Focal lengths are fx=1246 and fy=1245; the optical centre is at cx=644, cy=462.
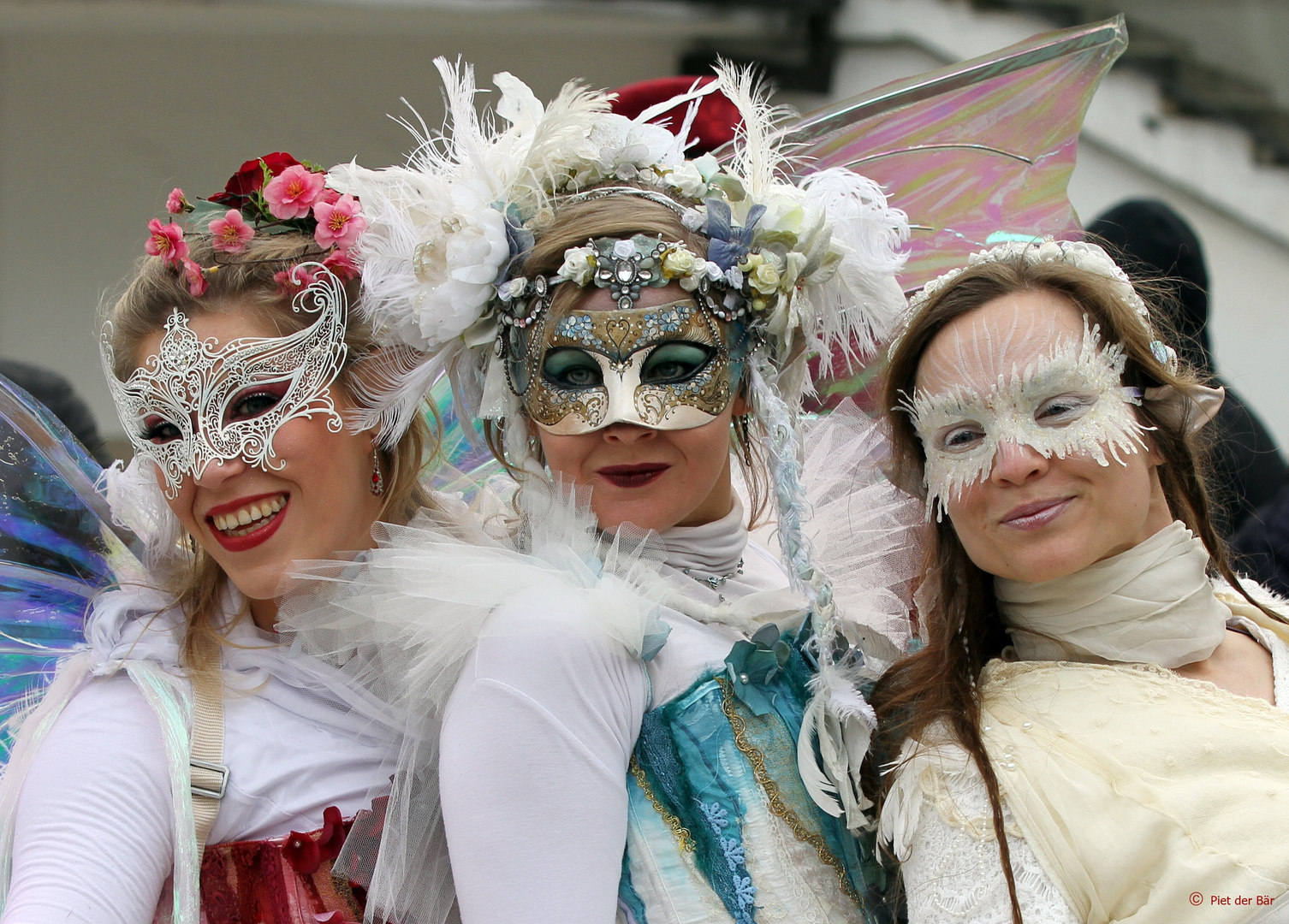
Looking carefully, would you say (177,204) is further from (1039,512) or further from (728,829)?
(1039,512)

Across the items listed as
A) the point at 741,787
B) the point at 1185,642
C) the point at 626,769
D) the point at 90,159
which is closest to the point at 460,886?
the point at 626,769

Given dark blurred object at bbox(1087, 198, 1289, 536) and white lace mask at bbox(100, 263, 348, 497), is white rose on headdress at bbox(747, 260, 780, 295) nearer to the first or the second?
white lace mask at bbox(100, 263, 348, 497)

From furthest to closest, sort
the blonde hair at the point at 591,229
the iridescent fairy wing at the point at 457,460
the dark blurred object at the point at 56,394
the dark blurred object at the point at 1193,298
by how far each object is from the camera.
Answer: the dark blurred object at the point at 56,394 → the dark blurred object at the point at 1193,298 → the iridescent fairy wing at the point at 457,460 → the blonde hair at the point at 591,229

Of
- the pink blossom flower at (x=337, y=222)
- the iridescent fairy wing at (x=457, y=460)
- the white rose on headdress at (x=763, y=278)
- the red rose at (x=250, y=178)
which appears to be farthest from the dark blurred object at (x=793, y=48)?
the white rose on headdress at (x=763, y=278)

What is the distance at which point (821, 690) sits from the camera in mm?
1970

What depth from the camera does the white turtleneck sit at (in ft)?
5.61

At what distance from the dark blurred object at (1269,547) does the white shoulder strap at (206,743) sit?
2425 mm

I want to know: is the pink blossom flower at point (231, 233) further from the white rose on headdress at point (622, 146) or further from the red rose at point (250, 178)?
the white rose on headdress at point (622, 146)

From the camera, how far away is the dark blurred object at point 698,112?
123 inches

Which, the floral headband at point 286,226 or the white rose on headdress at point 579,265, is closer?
the white rose on headdress at point 579,265

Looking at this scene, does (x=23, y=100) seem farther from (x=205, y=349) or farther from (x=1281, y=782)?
(x=1281, y=782)

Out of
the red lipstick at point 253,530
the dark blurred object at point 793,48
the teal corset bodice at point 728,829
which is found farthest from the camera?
the dark blurred object at point 793,48

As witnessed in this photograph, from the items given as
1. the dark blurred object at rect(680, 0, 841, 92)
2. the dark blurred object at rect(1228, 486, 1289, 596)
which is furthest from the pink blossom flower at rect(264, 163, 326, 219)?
the dark blurred object at rect(680, 0, 841, 92)

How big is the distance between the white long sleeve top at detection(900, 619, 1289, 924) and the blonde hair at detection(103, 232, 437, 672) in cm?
109
